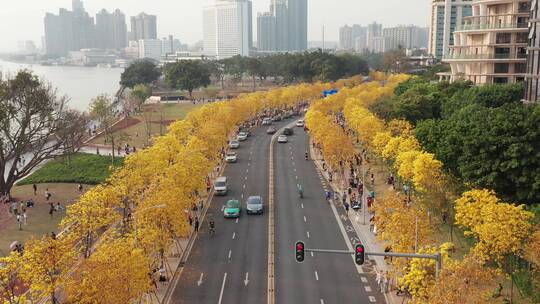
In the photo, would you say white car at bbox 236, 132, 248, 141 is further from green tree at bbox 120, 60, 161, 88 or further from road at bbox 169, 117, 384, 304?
green tree at bbox 120, 60, 161, 88

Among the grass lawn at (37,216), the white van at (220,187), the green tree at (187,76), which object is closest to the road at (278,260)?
the white van at (220,187)

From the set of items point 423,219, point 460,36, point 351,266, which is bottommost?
point 351,266

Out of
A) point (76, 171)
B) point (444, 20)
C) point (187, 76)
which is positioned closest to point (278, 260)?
point (76, 171)

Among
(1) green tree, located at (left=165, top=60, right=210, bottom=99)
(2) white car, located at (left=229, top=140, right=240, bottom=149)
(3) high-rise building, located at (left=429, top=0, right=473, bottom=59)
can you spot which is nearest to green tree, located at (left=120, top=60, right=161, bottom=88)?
(1) green tree, located at (left=165, top=60, right=210, bottom=99)

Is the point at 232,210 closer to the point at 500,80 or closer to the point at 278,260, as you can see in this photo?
the point at 278,260

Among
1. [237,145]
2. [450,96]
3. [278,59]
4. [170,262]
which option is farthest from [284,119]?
[170,262]

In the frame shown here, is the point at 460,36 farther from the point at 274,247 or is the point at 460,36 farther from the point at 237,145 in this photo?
the point at 274,247

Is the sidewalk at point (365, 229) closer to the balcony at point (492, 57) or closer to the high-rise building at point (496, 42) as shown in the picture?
the balcony at point (492, 57)
